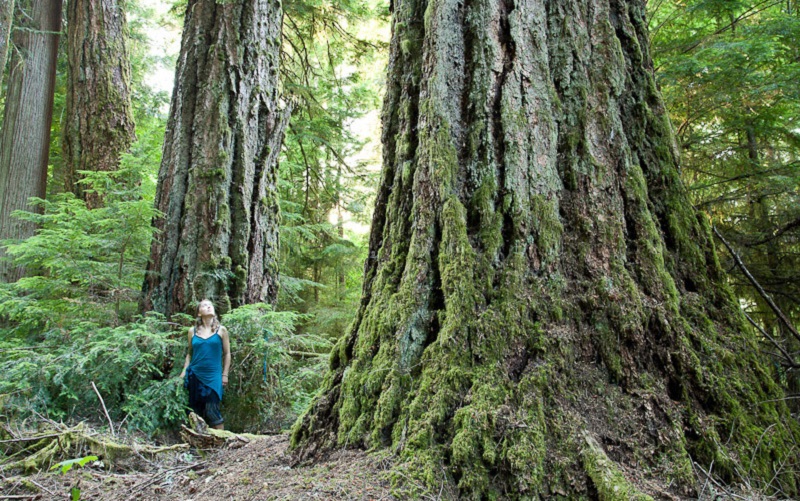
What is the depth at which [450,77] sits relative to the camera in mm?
2453

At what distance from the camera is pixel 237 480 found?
6.80 feet

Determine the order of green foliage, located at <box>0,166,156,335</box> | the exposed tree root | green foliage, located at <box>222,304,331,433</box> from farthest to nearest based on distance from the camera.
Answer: green foliage, located at <box>222,304,331,433</box> → green foliage, located at <box>0,166,156,335</box> → the exposed tree root

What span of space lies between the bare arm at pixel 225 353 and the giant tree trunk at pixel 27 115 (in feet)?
18.1

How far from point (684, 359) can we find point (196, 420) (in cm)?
289

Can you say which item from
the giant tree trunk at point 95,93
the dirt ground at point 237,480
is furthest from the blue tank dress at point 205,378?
the giant tree trunk at point 95,93

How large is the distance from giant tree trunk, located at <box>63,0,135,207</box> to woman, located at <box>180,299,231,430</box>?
4.27m

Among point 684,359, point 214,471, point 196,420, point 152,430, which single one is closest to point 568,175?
point 684,359

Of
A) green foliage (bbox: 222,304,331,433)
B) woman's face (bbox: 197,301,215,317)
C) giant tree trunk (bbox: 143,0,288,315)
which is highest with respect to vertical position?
giant tree trunk (bbox: 143,0,288,315)

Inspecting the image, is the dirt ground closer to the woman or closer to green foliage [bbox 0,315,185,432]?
green foliage [bbox 0,315,185,432]

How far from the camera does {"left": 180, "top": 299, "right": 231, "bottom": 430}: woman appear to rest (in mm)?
4930

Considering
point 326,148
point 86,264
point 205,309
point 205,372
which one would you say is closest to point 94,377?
point 205,372

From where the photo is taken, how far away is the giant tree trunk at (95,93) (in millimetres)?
7980

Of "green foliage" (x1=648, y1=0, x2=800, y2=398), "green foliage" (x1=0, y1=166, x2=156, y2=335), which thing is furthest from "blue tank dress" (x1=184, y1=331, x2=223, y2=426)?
"green foliage" (x1=648, y1=0, x2=800, y2=398)

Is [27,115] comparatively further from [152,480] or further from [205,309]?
[152,480]
